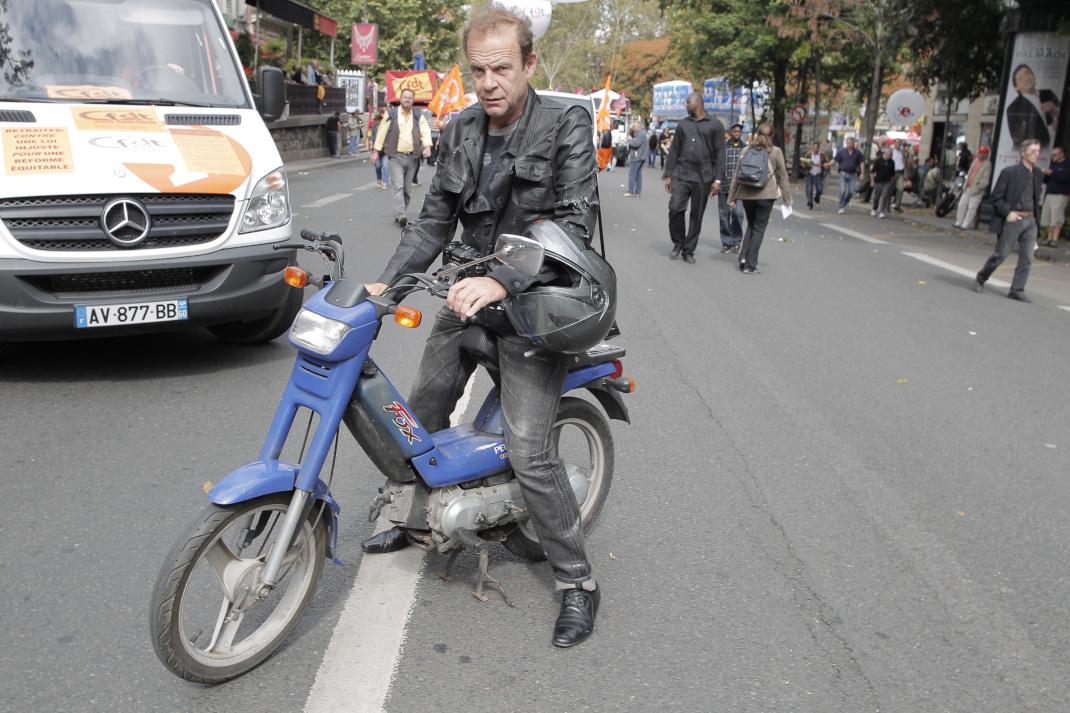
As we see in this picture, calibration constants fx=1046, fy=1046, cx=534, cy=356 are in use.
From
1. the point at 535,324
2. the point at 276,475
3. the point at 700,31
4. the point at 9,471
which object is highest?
the point at 700,31

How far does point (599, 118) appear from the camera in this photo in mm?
23812

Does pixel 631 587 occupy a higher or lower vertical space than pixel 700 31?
lower

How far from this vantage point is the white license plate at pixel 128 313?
5.68m

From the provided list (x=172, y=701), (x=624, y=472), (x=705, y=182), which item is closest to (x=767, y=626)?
(x=624, y=472)

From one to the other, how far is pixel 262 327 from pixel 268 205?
0.92 m

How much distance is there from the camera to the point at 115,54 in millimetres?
6754

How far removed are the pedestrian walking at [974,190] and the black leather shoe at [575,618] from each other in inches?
775

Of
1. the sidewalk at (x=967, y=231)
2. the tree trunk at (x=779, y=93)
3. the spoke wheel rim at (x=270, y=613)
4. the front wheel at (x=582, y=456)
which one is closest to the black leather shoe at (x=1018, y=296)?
the sidewalk at (x=967, y=231)

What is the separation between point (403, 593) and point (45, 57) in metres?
4.71

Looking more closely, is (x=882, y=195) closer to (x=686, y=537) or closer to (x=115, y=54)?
(x=115, y=54)

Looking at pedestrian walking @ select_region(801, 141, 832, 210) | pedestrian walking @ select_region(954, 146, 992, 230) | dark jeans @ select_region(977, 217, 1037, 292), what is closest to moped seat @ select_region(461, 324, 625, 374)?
dark jeans @ select_region(977, 217, 1037, 292)

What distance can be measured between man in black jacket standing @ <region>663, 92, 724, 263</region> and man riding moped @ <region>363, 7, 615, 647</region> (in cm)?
991

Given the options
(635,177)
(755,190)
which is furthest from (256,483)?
(635,177)

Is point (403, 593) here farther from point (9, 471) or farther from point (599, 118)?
point (599, 118)
